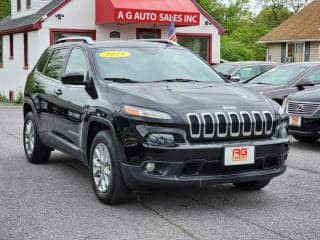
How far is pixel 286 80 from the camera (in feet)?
40.5

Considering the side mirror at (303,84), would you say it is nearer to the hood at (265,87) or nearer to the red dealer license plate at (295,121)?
the hood at (265,87)

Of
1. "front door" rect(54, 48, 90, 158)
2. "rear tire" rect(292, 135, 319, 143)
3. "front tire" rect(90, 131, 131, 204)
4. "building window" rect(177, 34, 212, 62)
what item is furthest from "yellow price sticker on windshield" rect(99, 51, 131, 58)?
"building window" rect(177, 34, 212, 62)

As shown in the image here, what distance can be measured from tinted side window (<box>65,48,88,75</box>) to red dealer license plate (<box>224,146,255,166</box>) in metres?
2.07

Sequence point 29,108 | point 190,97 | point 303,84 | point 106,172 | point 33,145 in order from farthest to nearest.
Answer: point 303,84
point 29,108
point 33,145
point 106,172
point 190,97

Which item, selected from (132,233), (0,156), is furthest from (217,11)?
(132,233)

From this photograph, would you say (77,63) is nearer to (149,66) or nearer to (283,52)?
(149,66)

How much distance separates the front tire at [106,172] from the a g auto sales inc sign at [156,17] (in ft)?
56.1

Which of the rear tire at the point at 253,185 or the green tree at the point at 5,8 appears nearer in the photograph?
the rear tire at the point at 253,185

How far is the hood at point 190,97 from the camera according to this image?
5543 mm

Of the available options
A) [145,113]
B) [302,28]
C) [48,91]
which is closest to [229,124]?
[145,113]

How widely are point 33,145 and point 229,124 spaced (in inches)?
144

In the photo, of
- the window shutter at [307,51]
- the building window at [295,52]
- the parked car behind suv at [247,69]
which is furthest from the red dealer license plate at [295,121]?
the building window at [295,52]

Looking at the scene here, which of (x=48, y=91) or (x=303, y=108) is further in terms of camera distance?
(x=303, y=108)

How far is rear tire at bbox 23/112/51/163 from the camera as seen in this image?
810 cm
